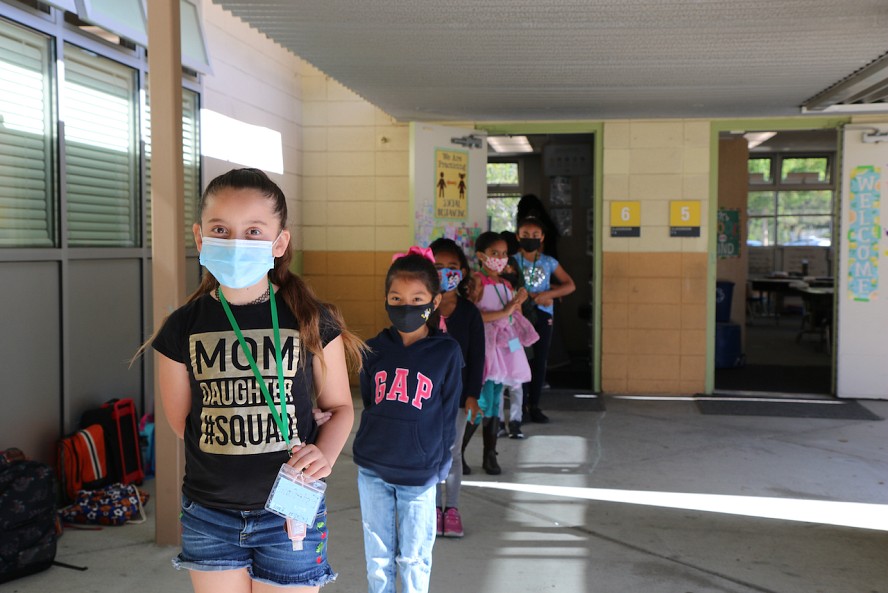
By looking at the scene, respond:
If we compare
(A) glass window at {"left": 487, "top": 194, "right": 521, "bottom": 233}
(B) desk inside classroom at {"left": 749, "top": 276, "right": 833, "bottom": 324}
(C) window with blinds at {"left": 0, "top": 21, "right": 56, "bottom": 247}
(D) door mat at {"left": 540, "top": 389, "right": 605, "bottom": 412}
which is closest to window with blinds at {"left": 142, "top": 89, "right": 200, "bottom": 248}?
(C) window with blinds at {"left": 0, "top": 21, "right": 56, "bottom": 247}

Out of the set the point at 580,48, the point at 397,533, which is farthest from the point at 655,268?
the point at 397,533

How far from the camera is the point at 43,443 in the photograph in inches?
175

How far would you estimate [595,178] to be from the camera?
7875 mm

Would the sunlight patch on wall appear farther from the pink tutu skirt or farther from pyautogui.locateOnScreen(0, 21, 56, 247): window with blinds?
the pink tutu skirt

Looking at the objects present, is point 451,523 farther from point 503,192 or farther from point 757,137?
point 757,137

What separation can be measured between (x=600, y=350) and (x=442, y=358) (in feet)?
17.1

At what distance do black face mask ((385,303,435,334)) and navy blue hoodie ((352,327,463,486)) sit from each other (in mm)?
69

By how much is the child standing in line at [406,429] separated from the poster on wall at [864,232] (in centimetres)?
573

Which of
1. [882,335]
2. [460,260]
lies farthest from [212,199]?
[882,335]

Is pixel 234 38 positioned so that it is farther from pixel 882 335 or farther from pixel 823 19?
pixel 882 335

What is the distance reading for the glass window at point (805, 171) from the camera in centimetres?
1576

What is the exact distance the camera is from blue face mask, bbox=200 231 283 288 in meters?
1.77

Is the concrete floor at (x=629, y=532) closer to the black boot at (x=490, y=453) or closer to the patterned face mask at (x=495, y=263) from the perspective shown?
the black boot at (x=490, y=453)

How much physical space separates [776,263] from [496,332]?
13498 mm
